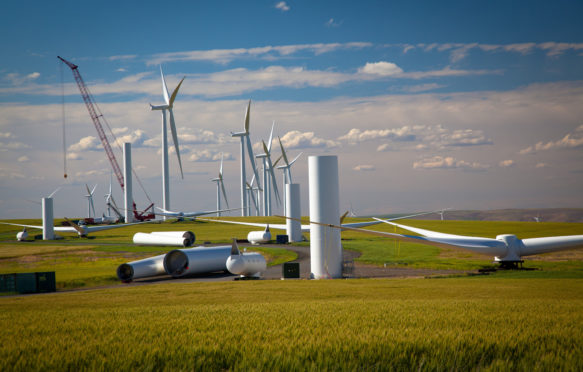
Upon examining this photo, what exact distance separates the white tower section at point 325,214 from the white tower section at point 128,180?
122 meters

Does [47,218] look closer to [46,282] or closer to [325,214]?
[46,282]

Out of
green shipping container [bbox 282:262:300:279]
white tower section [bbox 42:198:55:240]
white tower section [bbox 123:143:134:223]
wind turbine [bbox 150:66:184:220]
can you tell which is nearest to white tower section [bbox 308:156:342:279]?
green shipping container [bbox 282:262:300:279]

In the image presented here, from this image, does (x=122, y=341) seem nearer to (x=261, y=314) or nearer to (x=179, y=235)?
(x=261, y=314)

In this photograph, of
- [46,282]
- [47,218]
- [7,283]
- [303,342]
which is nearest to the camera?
[303,342]

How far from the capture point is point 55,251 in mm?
79938

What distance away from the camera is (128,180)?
154 metres

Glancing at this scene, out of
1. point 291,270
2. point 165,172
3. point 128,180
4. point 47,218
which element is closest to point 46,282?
point 291,270

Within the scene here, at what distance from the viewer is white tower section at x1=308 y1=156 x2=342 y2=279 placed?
145 ft

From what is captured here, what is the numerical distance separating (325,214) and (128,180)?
122915mm

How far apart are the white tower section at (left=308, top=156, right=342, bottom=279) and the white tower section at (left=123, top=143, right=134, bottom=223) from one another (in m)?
122

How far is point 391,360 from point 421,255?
5917 cm

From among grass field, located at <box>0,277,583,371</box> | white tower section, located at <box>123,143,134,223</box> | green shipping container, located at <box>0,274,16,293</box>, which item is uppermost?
white tower section, located at <box>123,143,134,223</box>

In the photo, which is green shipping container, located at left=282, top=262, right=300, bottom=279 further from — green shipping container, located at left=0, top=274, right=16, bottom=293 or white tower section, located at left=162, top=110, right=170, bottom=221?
white tower section, located at left=162, top=110, right=170, bottom=221

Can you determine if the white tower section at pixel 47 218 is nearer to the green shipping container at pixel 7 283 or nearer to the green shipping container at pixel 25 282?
the green shipping container at pixel 7 283
